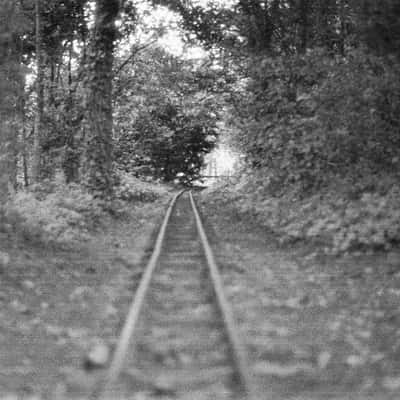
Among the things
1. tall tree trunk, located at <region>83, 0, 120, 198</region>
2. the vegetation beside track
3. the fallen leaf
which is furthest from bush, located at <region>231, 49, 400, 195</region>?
the fallen leaf

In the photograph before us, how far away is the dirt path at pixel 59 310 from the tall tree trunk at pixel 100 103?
5.42 m

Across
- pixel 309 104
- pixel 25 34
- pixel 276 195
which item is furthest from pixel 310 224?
pixel 25 34

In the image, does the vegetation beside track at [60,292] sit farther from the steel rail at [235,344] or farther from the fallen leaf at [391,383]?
the fallen leaf at [391,383]

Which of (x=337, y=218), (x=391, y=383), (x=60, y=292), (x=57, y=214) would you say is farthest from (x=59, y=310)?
(x=57, y=214)

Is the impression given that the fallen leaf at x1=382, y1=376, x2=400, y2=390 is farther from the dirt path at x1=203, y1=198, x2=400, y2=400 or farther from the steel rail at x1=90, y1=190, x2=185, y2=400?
the steel rail at x1=90, y1=190, x2=185, y2=400

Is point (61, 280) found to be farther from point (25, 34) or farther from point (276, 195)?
point (25, 34)

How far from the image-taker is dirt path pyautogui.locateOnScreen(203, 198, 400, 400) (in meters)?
5.15

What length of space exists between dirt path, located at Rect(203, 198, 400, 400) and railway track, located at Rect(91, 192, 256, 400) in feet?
0.92

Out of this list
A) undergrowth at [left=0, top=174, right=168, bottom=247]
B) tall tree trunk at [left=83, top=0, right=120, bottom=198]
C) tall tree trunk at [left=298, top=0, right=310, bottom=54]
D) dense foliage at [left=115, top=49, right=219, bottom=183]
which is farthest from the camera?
dense foliage at [left=115, top=49, right=219, bottom=183]

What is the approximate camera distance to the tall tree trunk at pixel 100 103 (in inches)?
698

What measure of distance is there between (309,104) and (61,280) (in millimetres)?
7978

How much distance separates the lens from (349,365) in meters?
5.68

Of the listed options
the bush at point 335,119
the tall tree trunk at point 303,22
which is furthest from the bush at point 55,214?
the tall tree trunk at point 303,22

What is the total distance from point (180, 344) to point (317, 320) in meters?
2.12
